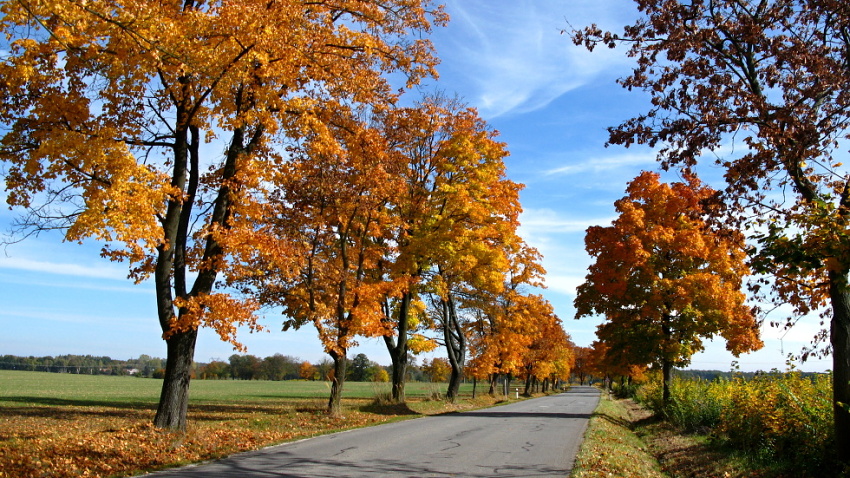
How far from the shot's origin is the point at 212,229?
11.9 metres

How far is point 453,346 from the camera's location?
30062 mm

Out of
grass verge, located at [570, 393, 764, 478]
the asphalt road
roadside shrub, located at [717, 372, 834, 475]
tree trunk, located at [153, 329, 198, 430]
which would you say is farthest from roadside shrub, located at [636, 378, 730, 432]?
tree trunk, located at [153, 329, 198, 430]

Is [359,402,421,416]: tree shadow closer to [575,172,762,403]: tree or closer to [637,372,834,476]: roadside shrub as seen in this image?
[575,172,762,403]: tree

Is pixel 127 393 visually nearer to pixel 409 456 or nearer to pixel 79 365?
pixel 409 456

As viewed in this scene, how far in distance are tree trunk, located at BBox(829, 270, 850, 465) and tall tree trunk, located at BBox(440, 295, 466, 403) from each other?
2118cm

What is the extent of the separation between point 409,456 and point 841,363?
272 inches

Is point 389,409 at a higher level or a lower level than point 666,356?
Result: lower

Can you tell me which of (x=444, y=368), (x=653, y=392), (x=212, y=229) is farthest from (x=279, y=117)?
(x=444, y=368)

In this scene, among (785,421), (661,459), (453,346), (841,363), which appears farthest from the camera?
(453,346)

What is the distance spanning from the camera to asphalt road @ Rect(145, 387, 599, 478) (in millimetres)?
8312

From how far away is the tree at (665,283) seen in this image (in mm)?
20875

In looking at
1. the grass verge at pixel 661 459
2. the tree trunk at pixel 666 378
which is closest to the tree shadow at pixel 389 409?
the grass verge at pixel 661 459

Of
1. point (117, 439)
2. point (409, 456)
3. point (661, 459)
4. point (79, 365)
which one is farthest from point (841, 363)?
point (79, 365)

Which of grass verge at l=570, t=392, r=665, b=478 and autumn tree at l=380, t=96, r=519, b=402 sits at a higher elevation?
autumn tree at l=380, t=96, r=519, b=402
